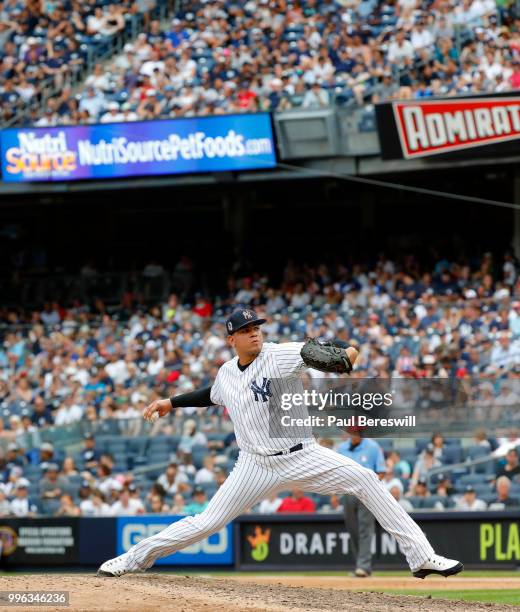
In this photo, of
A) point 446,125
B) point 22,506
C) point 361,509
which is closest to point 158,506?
point 22,506

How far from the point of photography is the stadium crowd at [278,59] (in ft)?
65.6

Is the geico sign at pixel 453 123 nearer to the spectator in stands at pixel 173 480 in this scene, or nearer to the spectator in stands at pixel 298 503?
the spectator in stands at pixel 173 480

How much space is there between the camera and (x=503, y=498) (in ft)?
47.1

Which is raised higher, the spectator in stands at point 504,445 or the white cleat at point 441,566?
the spectator in stands at point 504,445

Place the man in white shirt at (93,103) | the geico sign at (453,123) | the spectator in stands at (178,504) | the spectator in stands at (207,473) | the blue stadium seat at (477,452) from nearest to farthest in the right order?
the blue stadium seat at (477,452) → the spectator in stands at (178,504) → the spectator in stands at (207,473) → the geico sign at (453,123) → the man in white shirt at (93,103)

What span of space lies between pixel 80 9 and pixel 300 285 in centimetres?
776

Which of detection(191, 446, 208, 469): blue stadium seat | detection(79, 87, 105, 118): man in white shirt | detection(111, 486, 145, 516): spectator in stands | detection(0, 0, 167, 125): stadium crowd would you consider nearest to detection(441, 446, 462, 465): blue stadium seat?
detection(191, 446, 208, 469): blue stadium seat

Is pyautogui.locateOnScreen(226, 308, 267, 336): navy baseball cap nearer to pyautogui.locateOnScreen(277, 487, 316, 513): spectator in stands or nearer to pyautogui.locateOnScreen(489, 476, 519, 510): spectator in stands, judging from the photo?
pyautogui.locateOnScreen(489, 476, 519, 510): spectator in stands

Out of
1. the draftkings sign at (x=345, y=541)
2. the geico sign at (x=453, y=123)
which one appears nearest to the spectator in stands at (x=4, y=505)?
the draftkings sign at (x=345, y=541)

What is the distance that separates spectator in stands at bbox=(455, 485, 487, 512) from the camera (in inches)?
567

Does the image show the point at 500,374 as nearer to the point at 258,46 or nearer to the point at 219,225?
the point at 258,46

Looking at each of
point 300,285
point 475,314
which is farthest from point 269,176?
point 475,314

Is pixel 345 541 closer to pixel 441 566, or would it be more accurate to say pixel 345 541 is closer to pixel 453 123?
pixel 441 566

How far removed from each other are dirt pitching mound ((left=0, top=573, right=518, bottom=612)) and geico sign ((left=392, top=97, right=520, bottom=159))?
11295mm
